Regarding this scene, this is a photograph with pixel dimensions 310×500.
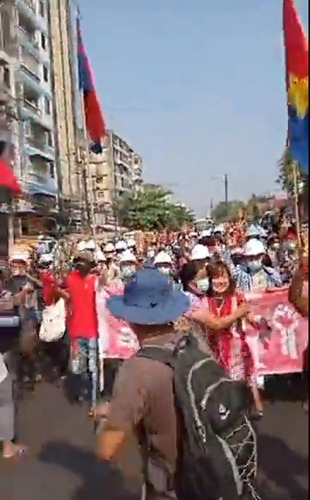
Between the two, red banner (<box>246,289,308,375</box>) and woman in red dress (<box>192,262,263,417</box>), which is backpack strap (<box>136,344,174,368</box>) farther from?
red banner (<box>246,289,308,375</box>)

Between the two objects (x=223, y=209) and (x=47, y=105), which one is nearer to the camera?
(x=223, y=209)

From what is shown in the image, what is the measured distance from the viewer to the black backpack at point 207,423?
2830 mm

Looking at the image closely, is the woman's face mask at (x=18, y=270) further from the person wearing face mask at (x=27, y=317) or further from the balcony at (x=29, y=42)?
the balcony at (x=29, y=42)

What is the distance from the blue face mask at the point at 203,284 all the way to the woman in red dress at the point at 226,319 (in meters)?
0.25

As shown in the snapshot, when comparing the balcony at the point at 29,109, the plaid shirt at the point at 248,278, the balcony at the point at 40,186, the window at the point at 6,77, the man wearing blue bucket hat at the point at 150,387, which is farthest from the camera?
the balcony at the point at 29,109

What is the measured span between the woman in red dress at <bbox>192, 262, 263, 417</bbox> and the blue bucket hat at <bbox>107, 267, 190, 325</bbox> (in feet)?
8.17

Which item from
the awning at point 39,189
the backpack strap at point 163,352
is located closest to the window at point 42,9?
the awning at point 39,189

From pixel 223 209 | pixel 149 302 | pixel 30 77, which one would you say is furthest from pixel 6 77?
pixel 149 302

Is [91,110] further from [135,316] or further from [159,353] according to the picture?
[159,353]

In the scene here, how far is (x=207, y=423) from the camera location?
283 centimetres

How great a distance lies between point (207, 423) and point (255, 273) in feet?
16.8

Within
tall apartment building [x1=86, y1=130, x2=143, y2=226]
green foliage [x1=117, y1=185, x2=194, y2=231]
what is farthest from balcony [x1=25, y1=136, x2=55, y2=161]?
tall apartment building [x1=86, y1=130, x2=143, y2=226]

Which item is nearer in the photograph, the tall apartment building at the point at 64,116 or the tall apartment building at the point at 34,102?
the tall apartment building at the point at 34,102

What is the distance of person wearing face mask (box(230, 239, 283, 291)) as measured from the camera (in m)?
7.66
